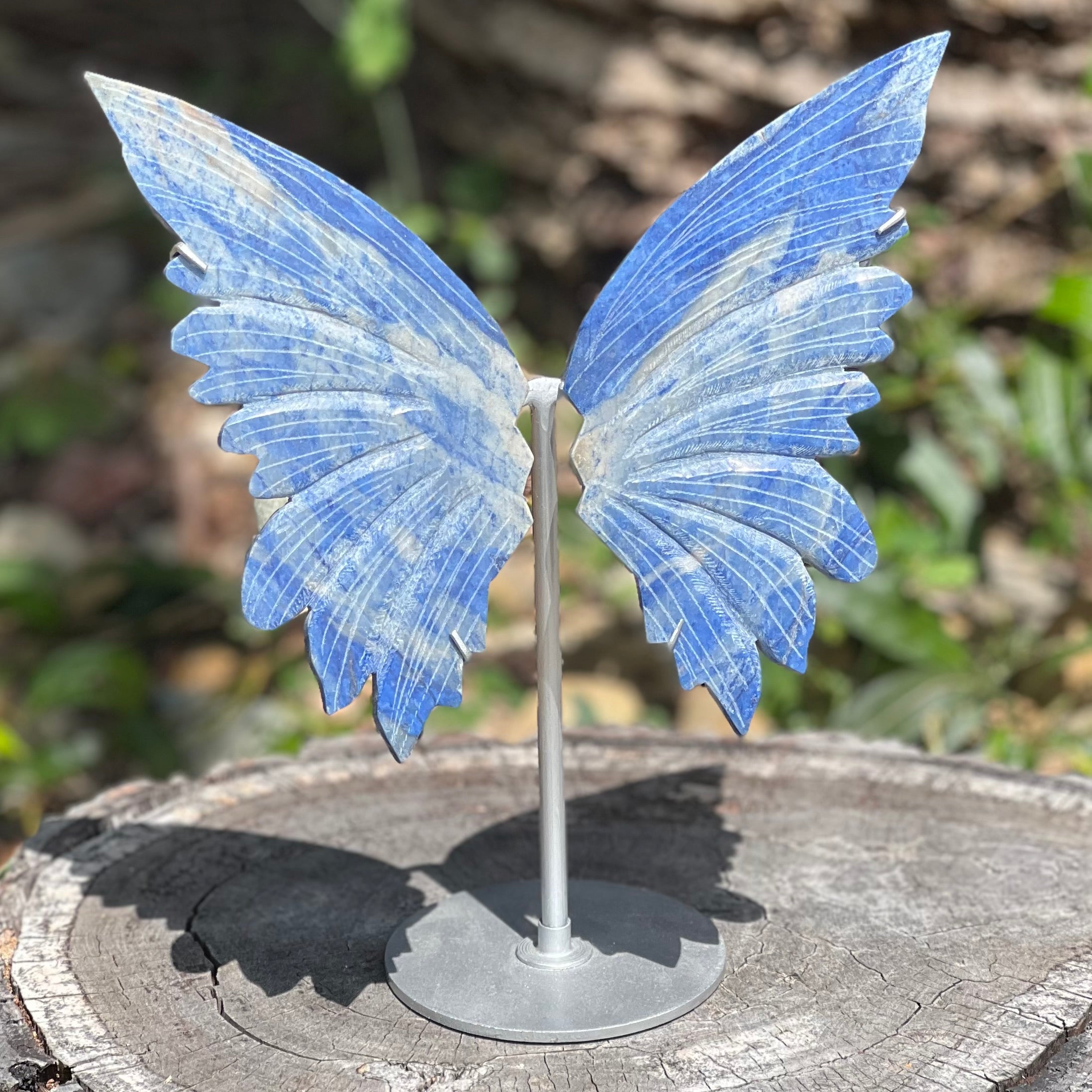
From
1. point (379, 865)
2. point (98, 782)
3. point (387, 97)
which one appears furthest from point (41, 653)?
point (379, 865)

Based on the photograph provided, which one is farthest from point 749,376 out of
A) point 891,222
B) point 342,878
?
point 342,878

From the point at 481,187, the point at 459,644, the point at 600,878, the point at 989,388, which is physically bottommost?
the point at 600,878

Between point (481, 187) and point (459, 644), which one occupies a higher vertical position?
point (481, 187)

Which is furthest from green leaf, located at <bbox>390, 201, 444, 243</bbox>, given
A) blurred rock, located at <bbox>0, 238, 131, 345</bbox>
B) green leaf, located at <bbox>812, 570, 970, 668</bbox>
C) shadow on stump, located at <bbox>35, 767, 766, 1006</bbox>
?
shadow on stump, located at <bbox>35, 767, 766, 1006</bbox>

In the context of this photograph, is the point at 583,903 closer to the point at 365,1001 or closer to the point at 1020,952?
the point at 365,1001

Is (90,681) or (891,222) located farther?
(90,681)

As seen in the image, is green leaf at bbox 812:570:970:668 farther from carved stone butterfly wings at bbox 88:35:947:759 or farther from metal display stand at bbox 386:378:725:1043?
carved stone butterfly wings at bbox 88:35:947:759

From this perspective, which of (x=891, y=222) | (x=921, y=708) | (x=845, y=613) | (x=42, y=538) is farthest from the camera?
(x=42, y=538)

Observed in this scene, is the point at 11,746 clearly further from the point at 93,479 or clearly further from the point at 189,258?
the point at 93,479

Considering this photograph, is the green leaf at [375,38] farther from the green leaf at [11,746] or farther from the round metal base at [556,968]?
the round metal base at [556,968]
